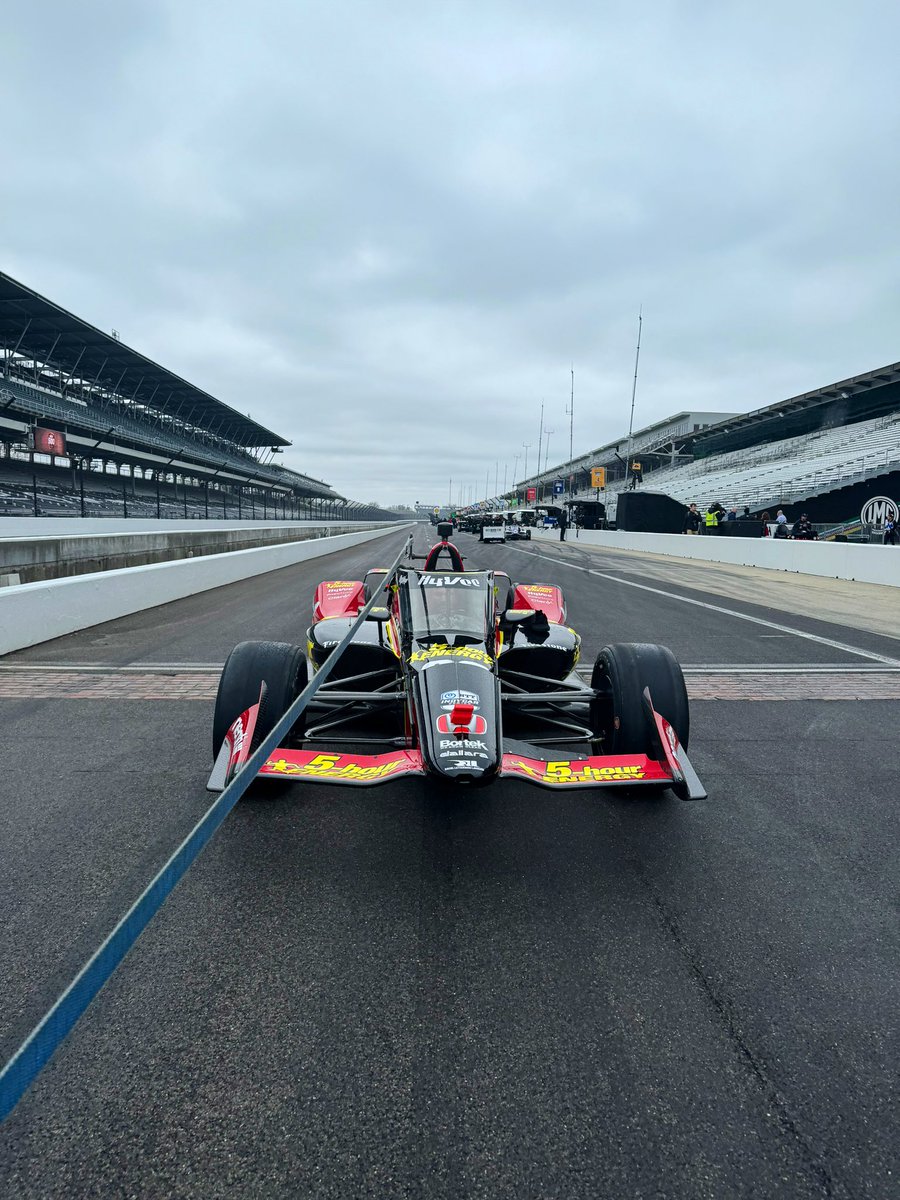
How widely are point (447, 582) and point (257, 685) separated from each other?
1.36 meters

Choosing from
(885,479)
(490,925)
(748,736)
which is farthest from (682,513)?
(490,925)

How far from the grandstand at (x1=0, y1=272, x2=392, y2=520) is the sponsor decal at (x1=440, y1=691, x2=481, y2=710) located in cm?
1979

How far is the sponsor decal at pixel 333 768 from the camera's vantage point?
2.66 metres

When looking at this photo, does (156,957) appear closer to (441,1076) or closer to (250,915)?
(250,915)

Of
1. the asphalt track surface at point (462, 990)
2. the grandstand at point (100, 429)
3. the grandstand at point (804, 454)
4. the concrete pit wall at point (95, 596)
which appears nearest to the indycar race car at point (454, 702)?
the asphalt track surface at point (462, 990)

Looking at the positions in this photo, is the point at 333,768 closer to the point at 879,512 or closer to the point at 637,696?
the point at 637,696

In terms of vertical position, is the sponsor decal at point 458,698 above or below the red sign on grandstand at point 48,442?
below

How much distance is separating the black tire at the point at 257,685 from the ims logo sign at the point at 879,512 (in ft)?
62.2

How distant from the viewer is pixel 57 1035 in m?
1.21

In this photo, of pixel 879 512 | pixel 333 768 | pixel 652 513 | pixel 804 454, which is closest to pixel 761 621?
pixel 333 768

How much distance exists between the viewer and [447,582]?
4141mm

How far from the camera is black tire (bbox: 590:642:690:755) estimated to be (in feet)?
11.0

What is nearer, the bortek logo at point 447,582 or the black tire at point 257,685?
the black tire at point 257,685

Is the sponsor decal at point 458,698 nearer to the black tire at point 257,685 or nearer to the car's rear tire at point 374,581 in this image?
the black tire at point 257,685
